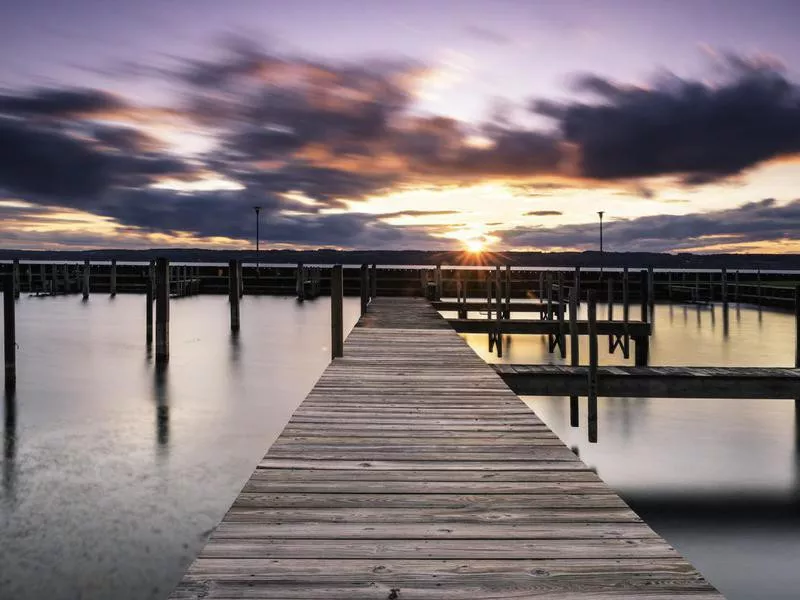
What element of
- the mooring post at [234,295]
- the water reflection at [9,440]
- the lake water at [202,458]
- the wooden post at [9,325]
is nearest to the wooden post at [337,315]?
the lake water at [202,458]

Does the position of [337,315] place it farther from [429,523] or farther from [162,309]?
[162,309]

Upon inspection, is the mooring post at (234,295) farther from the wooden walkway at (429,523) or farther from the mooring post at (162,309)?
the wooden walkway at (429,523)

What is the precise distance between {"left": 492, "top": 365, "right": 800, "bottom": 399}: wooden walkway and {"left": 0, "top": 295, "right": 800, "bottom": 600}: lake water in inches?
54.4

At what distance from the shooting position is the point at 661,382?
10203 millimetres

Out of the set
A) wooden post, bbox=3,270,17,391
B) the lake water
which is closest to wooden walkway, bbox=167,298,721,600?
the lake water

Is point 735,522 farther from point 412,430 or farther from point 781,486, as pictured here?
point 412,430

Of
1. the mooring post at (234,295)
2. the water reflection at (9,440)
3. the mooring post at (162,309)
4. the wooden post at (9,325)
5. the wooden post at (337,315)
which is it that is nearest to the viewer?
the water reflection at (9,440)

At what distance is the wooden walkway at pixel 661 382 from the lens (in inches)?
401

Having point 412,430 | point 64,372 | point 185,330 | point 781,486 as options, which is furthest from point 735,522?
point 185,330

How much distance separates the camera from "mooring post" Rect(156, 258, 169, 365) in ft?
53.0

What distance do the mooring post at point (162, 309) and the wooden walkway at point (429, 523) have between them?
11.0 meters

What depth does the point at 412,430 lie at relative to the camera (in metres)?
6.02

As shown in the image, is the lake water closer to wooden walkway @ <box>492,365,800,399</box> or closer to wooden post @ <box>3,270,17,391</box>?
wooden post @ <box>3,270,17,391</box>

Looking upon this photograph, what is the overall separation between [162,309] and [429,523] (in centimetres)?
1398
